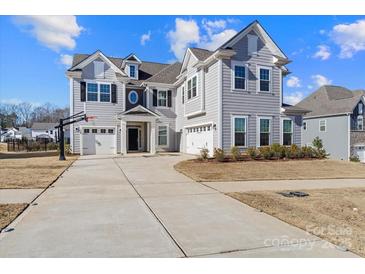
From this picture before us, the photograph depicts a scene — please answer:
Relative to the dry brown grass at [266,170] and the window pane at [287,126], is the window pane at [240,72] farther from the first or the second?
the dry brown grass at [266,170]

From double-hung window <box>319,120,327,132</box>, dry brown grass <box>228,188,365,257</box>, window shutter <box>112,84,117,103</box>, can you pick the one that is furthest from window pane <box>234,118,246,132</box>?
double-hung window <box>319,120,327,132</box>

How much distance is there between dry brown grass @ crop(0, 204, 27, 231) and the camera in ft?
16.6

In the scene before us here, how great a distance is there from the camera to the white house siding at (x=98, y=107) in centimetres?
2188

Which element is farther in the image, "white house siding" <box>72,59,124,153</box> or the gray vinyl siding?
the gray vinyl siding

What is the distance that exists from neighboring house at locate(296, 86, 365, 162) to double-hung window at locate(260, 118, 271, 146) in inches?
421

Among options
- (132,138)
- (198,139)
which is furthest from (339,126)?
(132,138)

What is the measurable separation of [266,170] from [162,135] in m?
13.0

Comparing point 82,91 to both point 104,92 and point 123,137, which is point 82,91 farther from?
point 123,137

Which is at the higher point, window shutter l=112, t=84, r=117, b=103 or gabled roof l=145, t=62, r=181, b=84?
gabled roof l=145, t=62, r=181, b=84

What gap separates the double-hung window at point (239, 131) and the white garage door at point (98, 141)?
35.6 feet

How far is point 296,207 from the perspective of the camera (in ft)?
20.5

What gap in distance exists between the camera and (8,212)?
5676 mm

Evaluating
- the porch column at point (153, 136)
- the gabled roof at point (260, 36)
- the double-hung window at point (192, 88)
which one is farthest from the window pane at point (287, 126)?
the porch column at point (153, 136)

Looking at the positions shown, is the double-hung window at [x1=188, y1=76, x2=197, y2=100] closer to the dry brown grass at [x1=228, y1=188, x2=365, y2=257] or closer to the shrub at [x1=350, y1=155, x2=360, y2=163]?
the dry brown grass at [x1=228, y1=188, x2=365, y2=257]
